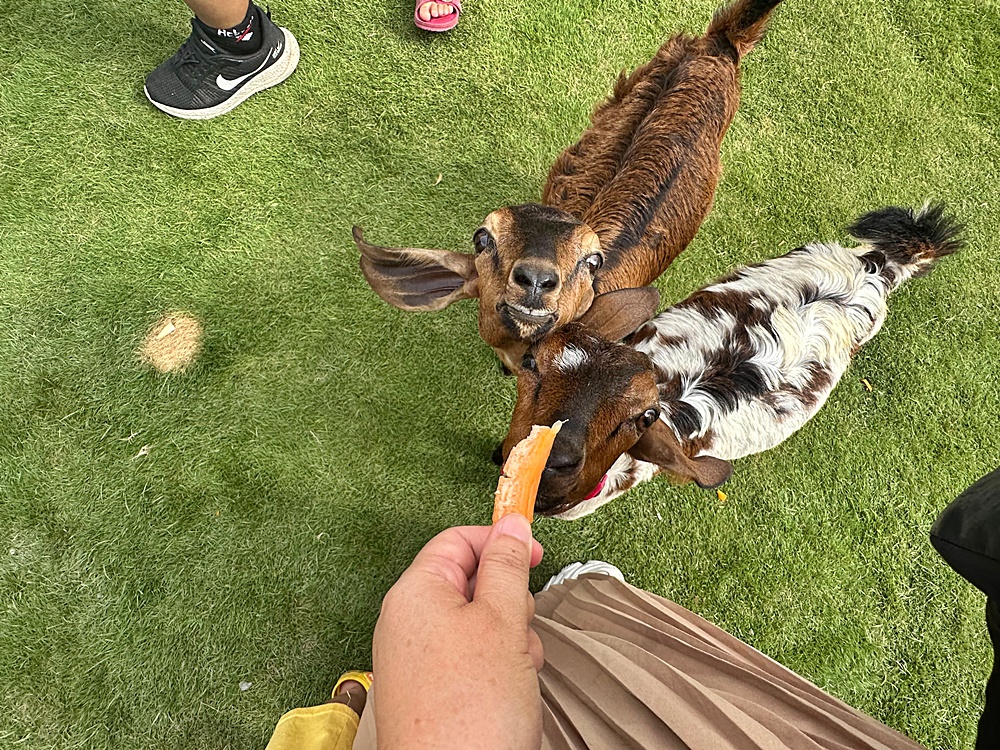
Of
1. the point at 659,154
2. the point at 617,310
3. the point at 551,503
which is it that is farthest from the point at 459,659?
the point at 659,154

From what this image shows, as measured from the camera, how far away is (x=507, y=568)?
4.53 ft

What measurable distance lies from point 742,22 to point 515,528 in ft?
9.59

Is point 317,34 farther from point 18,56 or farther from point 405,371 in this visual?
point 405,371

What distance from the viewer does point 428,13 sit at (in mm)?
3576

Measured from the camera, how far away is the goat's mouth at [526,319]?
2.30 m

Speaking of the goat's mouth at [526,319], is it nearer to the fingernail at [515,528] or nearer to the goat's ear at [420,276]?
the goat's ear at [420,276]

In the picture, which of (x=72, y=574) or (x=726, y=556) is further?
(x=726, y=556)

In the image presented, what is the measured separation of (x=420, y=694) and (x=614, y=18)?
13.3 feet

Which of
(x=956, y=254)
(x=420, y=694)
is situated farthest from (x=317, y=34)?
(x=956, y=254)

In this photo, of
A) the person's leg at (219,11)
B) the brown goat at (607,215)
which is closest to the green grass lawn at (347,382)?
the person's leg at (219,11)

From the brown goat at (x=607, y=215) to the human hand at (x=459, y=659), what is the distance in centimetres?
117

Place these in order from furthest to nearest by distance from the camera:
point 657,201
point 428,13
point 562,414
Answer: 1. point 428,13
2. point 657,201
3. point 562,414

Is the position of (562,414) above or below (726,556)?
above

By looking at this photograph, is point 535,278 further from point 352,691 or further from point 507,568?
point 352,691
